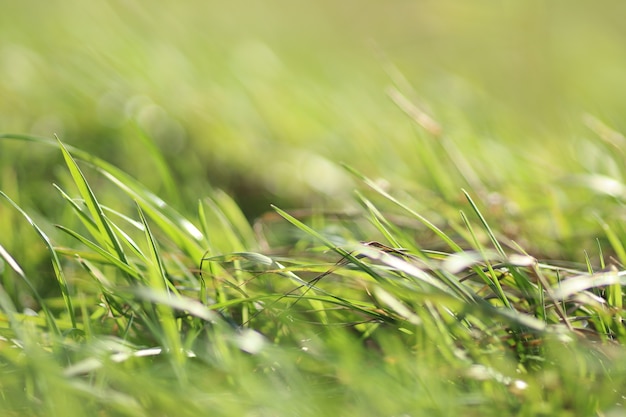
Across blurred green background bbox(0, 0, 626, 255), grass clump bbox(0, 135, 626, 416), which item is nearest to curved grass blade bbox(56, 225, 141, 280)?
grass clump bbox(0, 135, 626, 416)

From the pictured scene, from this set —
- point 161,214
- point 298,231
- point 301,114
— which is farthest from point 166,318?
point 301,114

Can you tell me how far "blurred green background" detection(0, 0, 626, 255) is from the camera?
1.34m

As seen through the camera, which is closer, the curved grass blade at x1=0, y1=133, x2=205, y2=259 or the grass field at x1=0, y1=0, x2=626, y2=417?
the grass field at x1=0, y1=0, x2=626, y2=417

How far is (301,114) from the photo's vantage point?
201 centimetres

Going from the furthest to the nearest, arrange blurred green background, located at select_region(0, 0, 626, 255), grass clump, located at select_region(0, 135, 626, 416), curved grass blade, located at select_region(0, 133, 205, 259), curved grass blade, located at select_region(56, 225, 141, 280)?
blurred green background, located at select_region(0, 0, 626, 255) → curved grass blade, located at select_region(0, 133, 205, 259) → curved grass blade, located at select_region(56, 225, 141, 280) → grass clump, located at select_region(0, 135, 626, 416)

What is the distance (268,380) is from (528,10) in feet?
5.09

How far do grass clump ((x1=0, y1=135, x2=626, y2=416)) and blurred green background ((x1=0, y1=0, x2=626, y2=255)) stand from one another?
0.96 ft

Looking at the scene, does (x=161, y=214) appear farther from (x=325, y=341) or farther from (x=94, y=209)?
(x=325, y=341)

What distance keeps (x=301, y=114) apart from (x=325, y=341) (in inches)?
50.7

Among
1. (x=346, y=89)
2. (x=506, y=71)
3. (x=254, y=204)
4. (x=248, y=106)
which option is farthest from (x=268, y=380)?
(x=506, y=71)

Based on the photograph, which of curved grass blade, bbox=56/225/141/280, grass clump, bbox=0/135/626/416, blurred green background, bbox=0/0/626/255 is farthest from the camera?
blurred green background, bbox=0/0/626/255

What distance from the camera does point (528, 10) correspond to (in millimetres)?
1960

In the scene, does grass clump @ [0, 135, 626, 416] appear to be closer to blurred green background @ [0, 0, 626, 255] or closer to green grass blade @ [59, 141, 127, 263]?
green grass blade @ [59, 141, 127, 263]

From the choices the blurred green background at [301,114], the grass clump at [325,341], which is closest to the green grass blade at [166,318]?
the grass clump at [325,341]
